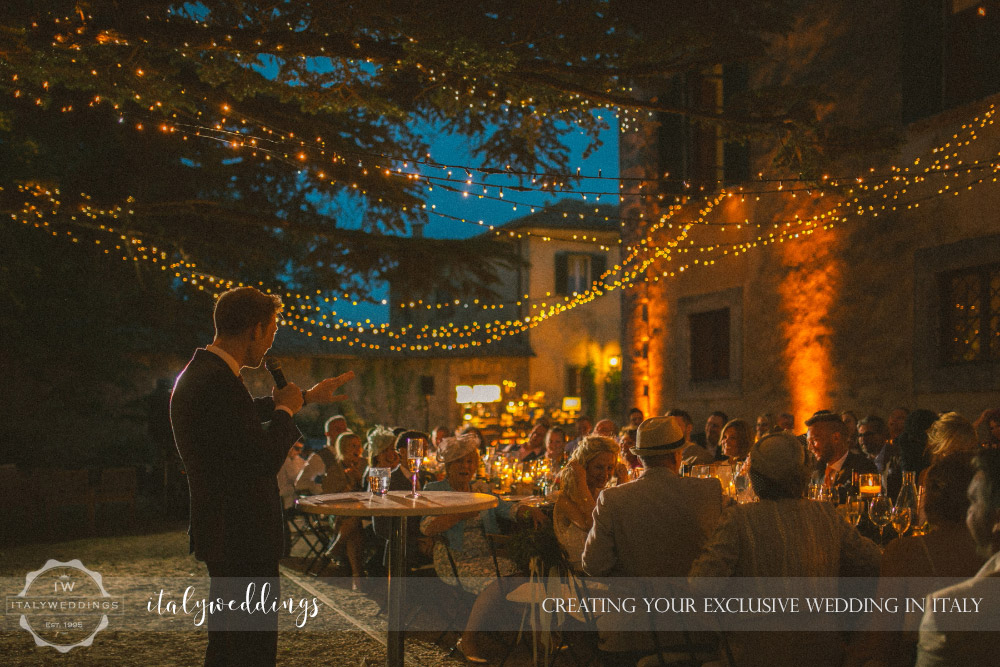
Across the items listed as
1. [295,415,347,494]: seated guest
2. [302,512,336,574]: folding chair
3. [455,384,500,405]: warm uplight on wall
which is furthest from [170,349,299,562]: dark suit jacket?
[455,384,500,405]: warm uplight on wall

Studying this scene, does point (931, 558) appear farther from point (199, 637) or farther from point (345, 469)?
point (345, 469)

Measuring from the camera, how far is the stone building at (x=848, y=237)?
27.7 ft

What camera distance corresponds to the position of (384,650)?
15.8 feet

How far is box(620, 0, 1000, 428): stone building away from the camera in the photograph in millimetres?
8445

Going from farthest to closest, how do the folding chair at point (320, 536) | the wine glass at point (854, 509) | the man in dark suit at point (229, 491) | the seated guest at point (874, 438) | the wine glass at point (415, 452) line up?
the seated guest at point (874, 438)
the folding chair at point (320, 536)
the wine glass at point (415, 452)
the wine glass at point (854, 509)
the man in dark suit at point (229, 491)

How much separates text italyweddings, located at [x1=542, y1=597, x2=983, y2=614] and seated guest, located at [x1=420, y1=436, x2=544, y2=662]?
0.98 metres

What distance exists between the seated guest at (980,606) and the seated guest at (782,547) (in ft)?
3.04

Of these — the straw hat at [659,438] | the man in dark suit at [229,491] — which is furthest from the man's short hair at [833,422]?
the man in dark suit at [229,491]

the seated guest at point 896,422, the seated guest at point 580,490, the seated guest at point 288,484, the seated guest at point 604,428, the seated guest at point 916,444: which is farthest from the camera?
the seated guest at point 604,428

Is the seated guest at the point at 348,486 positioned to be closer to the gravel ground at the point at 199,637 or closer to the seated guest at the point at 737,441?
the gravel ground at the point at 199,637

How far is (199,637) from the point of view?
202 inches

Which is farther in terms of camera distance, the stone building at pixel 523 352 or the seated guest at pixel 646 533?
the stone building at pixel 523 352

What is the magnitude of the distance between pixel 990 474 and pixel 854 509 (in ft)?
7.22

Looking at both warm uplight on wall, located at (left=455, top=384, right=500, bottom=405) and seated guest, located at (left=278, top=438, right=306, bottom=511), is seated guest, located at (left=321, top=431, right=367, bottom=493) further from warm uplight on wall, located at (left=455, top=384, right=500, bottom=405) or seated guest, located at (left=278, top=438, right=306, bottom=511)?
warm uplight on wall, located at (left=455, top=384, right=500, bottom=405)
